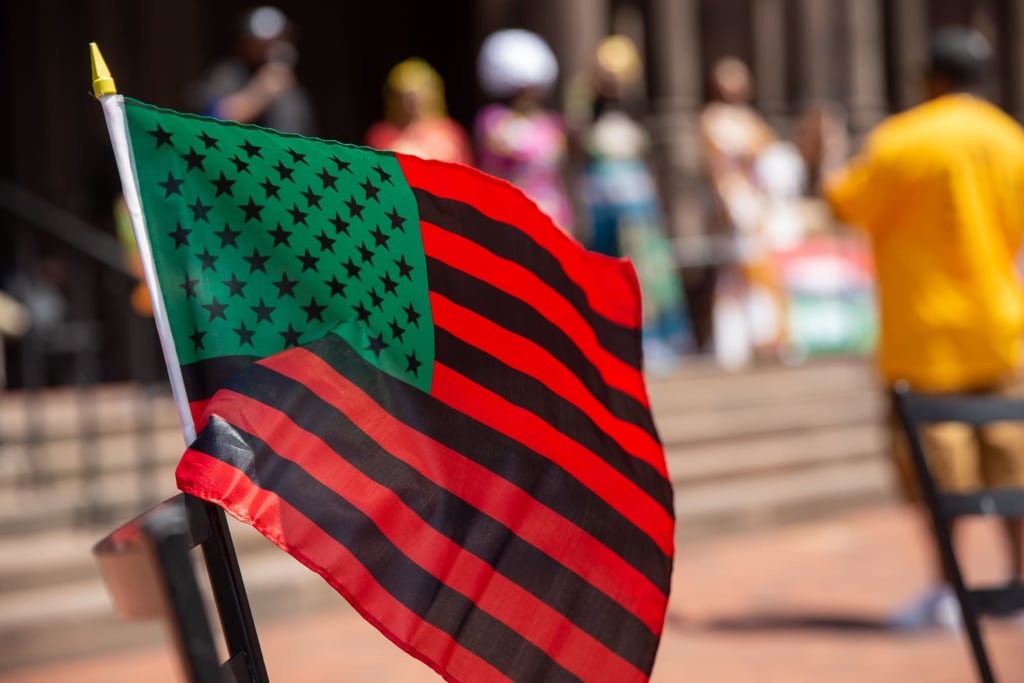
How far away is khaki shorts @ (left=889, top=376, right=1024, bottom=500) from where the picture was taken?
546 centimetres

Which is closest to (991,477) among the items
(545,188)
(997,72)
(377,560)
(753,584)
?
(753,584)

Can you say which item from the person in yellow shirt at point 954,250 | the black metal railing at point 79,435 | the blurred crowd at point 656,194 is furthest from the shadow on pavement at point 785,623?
the blurred crowd at point 656,194

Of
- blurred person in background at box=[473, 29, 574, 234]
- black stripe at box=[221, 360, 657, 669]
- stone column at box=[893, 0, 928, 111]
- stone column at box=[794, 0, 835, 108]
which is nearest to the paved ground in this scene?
black stripe at box=[221, 360, 657, 669]

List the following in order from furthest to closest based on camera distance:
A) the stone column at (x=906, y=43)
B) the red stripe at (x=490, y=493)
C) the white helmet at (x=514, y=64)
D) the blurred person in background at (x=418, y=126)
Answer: the stone column at (x=906, y=43)
the white helmet at (x=514, y=64)
the blurred person in background at (x=418, y=126)
the red stripe at (x=490, y=493)

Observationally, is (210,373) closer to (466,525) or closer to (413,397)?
(413,397)

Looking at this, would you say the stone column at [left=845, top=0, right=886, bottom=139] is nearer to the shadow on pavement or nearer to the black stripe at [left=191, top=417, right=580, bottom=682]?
the shadow on pavement

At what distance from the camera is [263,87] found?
7.98 meters

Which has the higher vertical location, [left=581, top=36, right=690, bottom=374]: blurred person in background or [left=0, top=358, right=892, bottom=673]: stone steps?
[left=581, top=36, right=690, bottom=374]: blurred person in background

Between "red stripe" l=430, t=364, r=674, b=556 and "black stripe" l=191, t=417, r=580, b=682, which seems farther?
"red stripe" l=430, t=364, r=674, b=556

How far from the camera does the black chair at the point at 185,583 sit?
1.32m

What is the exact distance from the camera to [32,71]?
1260 centimetres

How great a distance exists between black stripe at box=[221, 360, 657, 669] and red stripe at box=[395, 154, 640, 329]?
45cm

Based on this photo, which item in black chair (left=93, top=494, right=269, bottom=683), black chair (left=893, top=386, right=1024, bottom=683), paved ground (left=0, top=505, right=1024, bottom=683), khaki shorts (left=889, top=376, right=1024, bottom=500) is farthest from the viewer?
khaki shorts (left=889, top=376, right=1024, bottom=500)

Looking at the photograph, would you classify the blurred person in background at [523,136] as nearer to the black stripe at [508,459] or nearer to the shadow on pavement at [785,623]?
the shadow on pavement at [785,623]
